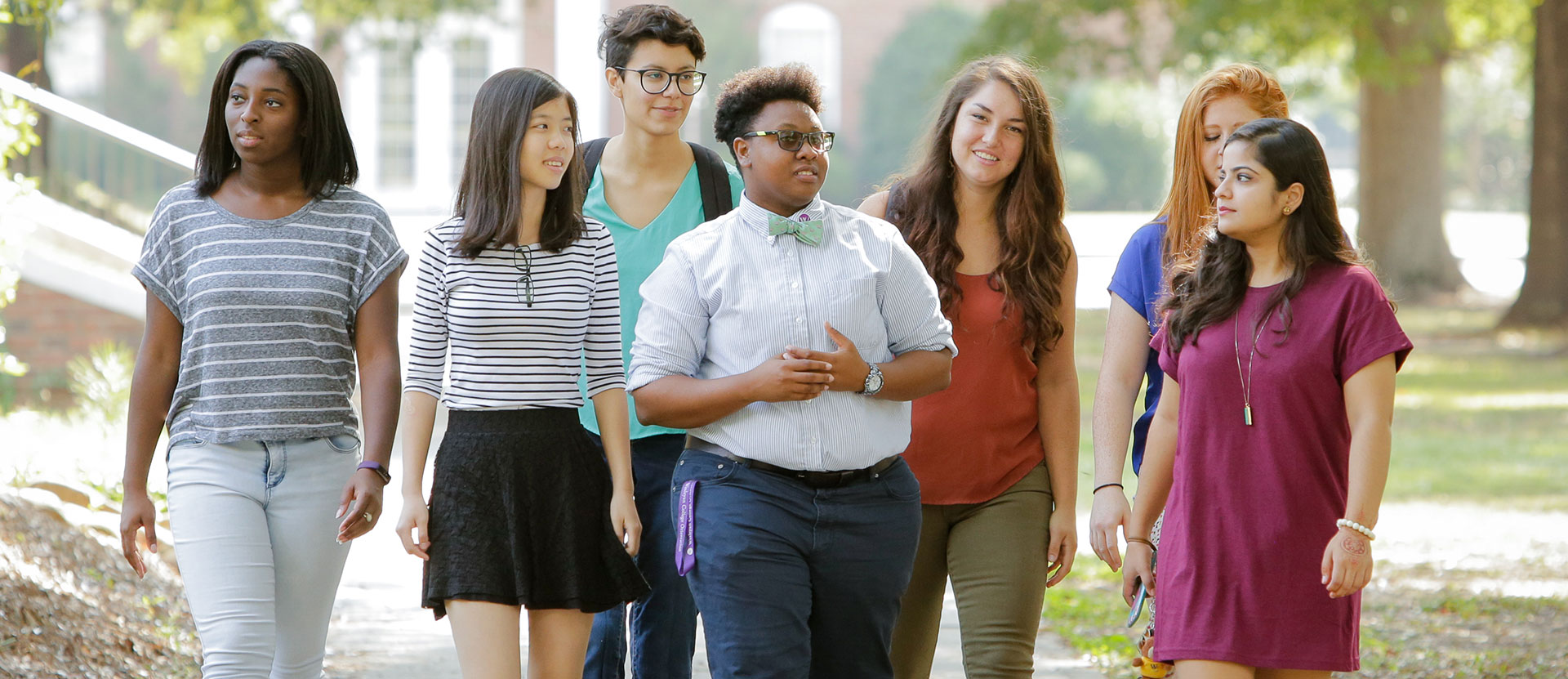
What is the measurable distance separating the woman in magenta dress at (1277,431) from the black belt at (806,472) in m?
0.69

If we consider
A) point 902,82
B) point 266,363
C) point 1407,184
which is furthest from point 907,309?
point 902,82

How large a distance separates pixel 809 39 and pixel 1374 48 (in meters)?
20.9

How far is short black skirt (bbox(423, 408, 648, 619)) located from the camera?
3.53m

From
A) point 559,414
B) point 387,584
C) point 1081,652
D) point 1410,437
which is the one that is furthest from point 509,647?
point 1410,437

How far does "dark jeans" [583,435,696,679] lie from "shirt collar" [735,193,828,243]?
0.83 meters

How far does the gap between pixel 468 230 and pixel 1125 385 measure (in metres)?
1.68

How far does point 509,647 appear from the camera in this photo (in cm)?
354

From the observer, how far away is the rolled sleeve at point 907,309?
3559 mm

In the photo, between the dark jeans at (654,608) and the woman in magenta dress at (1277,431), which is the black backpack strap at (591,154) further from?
the woman in magenta dress at (1277,431)

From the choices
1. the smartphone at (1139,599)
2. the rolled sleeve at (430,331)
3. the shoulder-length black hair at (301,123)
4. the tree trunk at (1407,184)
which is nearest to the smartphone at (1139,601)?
the smartphone at (1139,599)

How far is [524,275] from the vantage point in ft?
11.8

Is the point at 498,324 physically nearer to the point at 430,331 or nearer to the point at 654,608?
the point at 430,331

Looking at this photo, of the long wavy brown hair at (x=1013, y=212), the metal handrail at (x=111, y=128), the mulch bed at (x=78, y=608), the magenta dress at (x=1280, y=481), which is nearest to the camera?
the magenta dress at (x=1280, y=481)

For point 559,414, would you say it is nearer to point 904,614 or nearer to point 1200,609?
point 904,614
